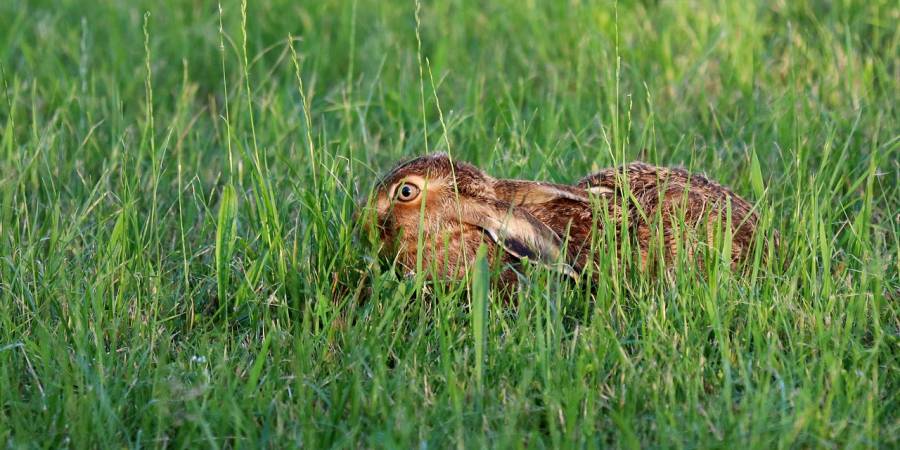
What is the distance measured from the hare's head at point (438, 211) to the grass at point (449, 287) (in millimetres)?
137

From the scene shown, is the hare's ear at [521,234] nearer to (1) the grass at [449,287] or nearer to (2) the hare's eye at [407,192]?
(1) the grass at [449,287]

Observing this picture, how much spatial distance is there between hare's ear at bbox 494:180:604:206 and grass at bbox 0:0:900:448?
28 centimetres

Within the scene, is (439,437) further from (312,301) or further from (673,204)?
(673,204)

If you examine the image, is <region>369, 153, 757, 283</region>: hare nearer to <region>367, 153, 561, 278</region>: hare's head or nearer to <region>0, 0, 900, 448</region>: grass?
<region>367, 153, 561, 278</region>: hare's head

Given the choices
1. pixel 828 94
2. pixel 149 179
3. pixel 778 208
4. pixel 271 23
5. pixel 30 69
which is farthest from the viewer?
pixel 271 23

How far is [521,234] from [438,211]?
1.34 feet

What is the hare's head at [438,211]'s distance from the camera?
4672 millimetres

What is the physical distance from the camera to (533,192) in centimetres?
470

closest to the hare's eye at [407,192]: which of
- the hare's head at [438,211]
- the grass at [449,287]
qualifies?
the hare's head at [438,211]

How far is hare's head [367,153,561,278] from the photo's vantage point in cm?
467

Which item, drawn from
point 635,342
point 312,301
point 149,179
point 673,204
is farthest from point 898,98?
point 149,179

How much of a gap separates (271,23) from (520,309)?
4.38 meters

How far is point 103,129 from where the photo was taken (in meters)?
6.33

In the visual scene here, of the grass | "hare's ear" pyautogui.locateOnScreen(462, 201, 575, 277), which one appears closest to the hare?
"hare's ear" pyautogui.locateOnScreen(462, 201, 575, 277)
